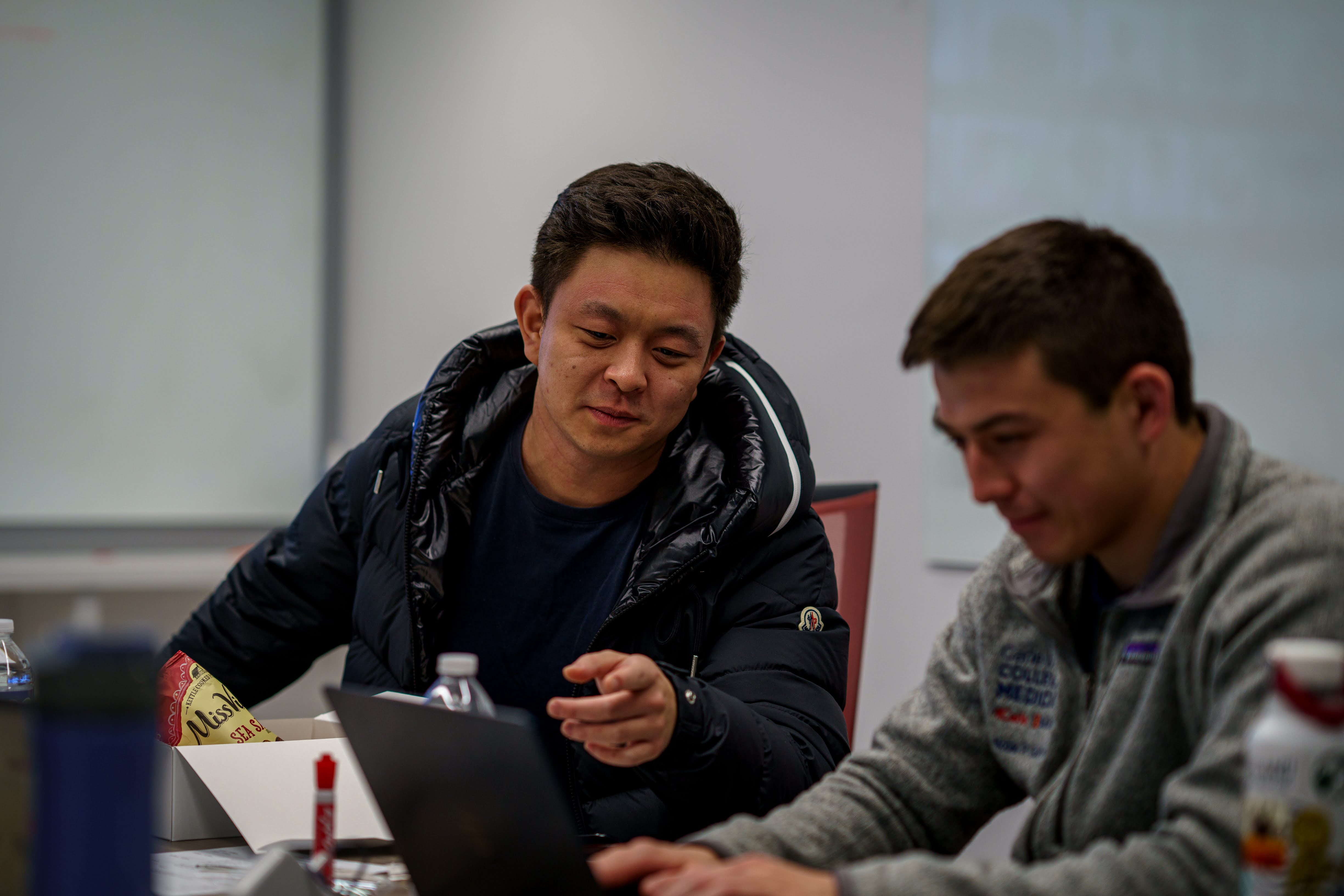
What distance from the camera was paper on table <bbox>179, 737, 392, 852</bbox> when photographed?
118cm

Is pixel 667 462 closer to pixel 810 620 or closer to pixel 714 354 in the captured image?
pixel 714 354

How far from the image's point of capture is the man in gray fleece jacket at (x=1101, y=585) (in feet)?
2.75

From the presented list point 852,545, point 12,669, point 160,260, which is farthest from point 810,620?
point 160,260

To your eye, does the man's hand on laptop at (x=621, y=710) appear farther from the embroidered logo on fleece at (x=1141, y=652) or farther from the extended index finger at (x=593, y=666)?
the embroidered logo on fleece at (x=1141, y=652)

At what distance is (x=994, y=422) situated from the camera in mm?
961

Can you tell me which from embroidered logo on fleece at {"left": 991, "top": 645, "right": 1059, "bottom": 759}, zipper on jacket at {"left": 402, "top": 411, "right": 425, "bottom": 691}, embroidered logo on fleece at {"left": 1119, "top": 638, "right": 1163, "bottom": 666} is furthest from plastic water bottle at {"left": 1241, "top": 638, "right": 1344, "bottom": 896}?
zipper on jacket at {"left": 402, "top": 411, "right": 425, "bottom": 691}

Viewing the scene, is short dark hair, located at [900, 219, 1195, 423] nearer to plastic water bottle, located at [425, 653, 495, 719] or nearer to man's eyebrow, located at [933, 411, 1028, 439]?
man's eyebrow, located at [933, 411, 1028, 439]

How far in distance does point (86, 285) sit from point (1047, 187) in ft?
8.02

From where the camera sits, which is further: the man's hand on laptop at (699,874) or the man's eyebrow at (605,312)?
the man's eyebrow at (605,312)

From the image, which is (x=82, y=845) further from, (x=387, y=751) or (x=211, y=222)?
(x=211, y=222)

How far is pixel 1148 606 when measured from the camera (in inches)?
38.5

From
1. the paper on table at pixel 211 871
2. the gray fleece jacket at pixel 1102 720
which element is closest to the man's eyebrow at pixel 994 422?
the gray fleece jacket at pixel 1102 720

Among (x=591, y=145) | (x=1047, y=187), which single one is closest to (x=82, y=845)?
(x=1047, y=187)

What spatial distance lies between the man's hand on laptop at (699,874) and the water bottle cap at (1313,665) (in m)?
0.32
